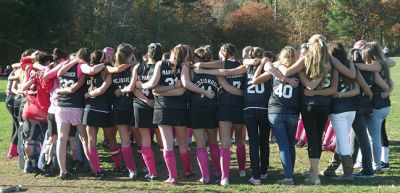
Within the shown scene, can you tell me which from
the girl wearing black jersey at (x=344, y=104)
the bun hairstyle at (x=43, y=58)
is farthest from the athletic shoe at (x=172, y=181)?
the bun hairstyle at (x=43, y=58)

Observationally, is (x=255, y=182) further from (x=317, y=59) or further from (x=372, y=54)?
(x=372, y=54)

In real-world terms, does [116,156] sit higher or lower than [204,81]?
lower

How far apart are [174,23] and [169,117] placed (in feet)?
138

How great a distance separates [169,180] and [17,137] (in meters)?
3.87

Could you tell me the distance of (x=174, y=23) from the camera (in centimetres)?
4866

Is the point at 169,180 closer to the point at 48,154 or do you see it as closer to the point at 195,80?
Answer: the point at 195,80

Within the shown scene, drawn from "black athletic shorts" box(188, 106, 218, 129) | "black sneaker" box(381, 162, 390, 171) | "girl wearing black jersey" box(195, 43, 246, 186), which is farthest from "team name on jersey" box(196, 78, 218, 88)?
"black sneaker" box(381, 162, 390, 171)

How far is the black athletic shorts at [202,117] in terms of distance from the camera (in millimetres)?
7258

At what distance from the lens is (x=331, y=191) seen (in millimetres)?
6719

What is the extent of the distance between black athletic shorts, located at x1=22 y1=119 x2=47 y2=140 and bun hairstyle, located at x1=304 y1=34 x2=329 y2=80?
4.67 metres

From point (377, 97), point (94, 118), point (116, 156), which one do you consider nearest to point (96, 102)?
point (94, 118)

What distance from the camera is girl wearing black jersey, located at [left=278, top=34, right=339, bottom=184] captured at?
6793 mm

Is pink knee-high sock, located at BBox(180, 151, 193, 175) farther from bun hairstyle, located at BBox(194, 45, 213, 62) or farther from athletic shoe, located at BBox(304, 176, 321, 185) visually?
athletic shoe, located at BBox(304, 176, 321, 185)

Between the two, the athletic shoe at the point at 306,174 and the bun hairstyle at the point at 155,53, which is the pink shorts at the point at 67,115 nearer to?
the bun hairstyle at the point at 155,53
